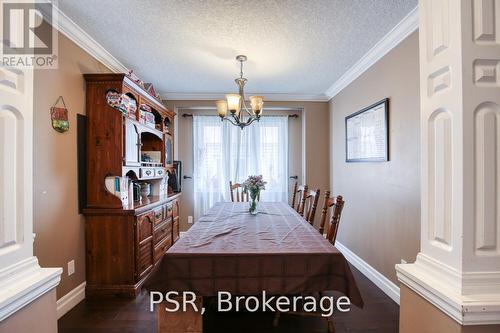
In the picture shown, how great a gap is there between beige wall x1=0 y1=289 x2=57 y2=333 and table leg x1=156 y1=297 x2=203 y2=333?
0.67 meters

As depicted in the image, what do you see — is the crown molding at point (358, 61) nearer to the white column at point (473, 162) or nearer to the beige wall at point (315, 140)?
the beige wall at point (315, 140)

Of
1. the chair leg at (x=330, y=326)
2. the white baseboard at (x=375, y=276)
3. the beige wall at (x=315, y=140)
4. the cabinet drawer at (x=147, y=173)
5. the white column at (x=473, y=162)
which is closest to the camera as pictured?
the white column at (x=473, y=162)

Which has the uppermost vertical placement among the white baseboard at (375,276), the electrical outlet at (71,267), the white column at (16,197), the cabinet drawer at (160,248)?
the white column at (16,197)

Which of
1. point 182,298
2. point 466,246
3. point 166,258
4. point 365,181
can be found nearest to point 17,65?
point 166,258

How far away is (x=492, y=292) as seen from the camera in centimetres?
86

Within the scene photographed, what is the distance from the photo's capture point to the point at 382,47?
2588 millimetres

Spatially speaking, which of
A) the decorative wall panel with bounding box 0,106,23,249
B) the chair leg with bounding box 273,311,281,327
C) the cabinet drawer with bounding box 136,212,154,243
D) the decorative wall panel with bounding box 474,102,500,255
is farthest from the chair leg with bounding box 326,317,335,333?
the decorative wall panel with bounding box 0,106,23,249

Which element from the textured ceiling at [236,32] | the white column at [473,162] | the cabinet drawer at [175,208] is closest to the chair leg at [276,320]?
the white column at [473,162]

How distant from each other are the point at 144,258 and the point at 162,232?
546mm

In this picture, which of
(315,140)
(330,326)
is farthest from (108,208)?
(315,140)

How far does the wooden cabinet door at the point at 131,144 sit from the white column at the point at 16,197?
5.33ft

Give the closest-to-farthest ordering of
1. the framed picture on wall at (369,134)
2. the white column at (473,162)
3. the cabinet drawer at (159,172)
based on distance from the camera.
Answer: the white column at (473,162) → the framed picture on wall at (369,134) → the cabinet drawer at (159,172)

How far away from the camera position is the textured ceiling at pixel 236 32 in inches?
76.8

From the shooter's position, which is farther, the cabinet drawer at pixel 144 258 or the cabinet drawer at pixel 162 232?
the cabinet drawer at pixel 162 232
